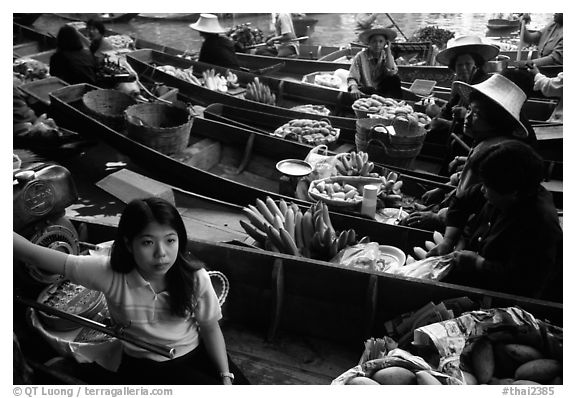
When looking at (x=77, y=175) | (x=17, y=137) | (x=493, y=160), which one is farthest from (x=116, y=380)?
(x=17, y=137)

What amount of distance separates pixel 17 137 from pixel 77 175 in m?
0.81

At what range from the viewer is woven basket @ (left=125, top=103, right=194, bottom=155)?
202 inches

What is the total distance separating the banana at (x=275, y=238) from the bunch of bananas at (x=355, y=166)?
1.35m

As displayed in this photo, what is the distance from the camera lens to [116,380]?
7.25ft

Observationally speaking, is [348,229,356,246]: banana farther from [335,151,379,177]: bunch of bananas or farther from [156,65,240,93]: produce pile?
[156,65,240,93]: produce pile

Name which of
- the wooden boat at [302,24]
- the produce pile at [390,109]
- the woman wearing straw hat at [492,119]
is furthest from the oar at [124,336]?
the wooden boat at [302,24]

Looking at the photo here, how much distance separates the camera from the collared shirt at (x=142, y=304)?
2061mm

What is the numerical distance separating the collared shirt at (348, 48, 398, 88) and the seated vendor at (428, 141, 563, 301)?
388cm

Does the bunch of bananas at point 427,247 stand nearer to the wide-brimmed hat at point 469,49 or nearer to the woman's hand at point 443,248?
the woman's hand at point 443,248

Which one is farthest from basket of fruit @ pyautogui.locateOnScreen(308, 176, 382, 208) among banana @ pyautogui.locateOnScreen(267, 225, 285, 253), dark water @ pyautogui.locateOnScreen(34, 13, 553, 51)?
dark water @ pyautogui.locateOnScreen(34, 13, 553, 51)

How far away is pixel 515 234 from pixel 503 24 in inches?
485

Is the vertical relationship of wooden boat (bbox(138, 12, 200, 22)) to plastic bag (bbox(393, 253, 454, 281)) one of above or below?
above
